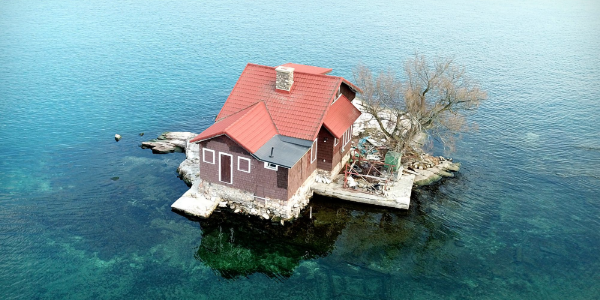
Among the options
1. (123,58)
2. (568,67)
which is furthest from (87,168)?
(568,67)

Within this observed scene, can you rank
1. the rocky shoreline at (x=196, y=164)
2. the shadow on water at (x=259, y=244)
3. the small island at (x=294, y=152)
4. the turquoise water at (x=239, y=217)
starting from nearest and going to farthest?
the turquoise water at (x=239, y=217)
the shadow on water at (x=259, y=244)
the small island at (x=294, y=152)
the rocky shoreline at (x=196, y=164)

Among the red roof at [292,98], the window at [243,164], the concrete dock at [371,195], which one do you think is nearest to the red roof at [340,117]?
the red roof at [292,98]

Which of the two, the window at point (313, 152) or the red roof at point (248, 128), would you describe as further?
the window at point (313, 152)

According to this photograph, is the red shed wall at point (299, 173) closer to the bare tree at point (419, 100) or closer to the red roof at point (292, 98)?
the red roof at point (292, 98)

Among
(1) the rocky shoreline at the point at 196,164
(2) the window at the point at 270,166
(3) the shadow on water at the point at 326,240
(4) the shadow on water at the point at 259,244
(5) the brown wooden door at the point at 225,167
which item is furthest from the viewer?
(1) the rocky shoreline at the point at 196,164

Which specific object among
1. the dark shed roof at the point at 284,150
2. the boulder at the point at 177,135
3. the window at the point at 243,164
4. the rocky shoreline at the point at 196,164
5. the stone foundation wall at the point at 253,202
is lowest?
the stone foundation wall at the point at 253,202

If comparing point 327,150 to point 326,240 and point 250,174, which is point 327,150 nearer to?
point 250,174

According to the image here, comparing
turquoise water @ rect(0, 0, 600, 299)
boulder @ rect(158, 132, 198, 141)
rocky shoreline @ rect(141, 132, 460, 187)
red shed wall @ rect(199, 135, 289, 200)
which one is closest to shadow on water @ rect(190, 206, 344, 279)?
turquoise water @ rect(0, 0, 600, 299)
